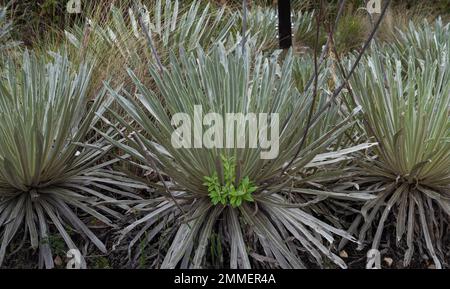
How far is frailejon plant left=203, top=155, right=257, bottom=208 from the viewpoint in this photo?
294 cm

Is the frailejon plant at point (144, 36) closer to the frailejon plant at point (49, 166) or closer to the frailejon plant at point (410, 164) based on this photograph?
Answer: the frailejon plant at point (49, 166)

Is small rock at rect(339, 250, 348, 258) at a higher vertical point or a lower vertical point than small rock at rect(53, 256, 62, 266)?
higher

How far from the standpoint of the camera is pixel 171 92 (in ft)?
10.5

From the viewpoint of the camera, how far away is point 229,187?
9.71ft

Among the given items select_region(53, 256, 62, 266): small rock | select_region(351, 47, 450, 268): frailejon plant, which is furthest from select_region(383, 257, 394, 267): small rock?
select_region(53, 256, 62, 266): small rock

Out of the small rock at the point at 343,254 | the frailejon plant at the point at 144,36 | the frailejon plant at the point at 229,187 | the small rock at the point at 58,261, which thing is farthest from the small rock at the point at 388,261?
the frailejon plant at the point at 144,36

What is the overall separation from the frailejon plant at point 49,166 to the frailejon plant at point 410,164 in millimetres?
1254

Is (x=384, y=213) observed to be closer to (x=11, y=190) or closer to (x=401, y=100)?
(x=401, y=100)

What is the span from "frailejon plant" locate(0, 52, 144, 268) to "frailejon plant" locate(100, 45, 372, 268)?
0.83 ft

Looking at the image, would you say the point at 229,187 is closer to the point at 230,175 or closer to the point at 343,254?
the point at 230,175

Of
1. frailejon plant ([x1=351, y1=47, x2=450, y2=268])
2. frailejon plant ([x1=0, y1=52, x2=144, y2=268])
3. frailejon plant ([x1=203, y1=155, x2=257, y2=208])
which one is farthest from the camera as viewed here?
frailejon plant ([x1=351, y1=47, x2=450, y2=268])

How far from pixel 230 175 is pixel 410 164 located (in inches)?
39.2

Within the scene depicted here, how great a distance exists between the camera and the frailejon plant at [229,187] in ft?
9.64

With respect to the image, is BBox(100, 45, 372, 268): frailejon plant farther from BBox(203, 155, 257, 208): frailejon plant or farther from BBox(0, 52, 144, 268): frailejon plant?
BBox(0, 52, 144, 268): frailejon plant
